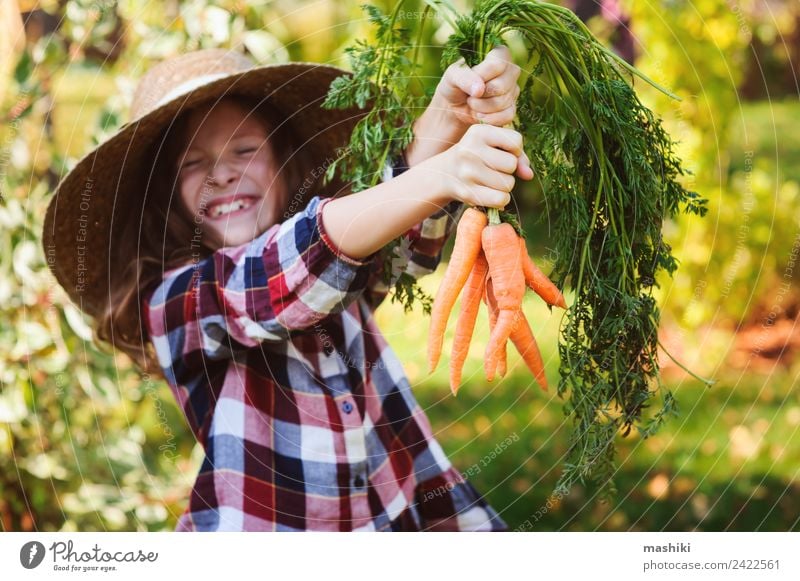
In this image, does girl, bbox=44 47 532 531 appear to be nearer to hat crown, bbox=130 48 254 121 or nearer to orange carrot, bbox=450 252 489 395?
hat crown, bbox=130 48 254 121

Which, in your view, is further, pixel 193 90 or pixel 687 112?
pixel 687 112

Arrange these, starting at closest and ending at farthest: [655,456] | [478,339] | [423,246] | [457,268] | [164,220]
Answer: [457,268]
[423,246]
[164,220]
[655,456]
[478,339]

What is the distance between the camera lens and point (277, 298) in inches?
37.7

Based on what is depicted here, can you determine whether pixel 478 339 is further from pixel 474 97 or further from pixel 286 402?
pixel 474 97

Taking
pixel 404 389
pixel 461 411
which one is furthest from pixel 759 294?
pixel 404 389

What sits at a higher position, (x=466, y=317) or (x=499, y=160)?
(x=499, y=160)

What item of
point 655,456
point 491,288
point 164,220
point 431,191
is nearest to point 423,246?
point 491,288

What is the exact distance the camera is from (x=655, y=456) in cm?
206

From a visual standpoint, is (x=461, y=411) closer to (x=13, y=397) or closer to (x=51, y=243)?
(x=13, y=397)

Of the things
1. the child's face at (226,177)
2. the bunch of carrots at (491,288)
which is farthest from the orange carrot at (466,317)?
the child's face at (226,177)

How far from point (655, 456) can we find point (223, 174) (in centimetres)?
137

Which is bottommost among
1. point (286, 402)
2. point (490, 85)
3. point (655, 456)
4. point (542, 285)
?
point (655, 456)

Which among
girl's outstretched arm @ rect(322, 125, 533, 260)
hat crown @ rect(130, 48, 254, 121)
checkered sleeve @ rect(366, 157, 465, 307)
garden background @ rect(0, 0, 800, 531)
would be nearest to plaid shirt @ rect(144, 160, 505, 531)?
checkered sleeve @ rect(366, 157, 465, 307)

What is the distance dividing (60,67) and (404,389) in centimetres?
103
